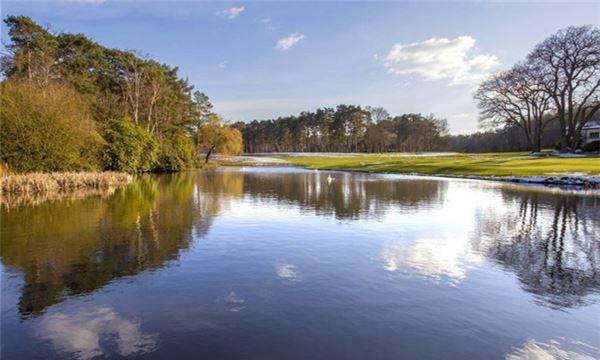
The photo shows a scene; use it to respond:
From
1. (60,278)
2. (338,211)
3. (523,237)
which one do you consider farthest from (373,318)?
(338,211)

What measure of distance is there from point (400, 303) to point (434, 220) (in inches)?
337

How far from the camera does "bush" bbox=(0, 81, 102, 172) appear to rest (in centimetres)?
2361

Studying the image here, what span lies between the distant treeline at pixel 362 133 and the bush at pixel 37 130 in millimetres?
98095

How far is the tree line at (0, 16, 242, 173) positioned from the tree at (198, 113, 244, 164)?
0.23 meters

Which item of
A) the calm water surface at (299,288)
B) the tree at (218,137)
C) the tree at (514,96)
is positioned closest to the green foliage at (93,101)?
the tree at (218,137)

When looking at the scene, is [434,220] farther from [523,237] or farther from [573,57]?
[573,57]

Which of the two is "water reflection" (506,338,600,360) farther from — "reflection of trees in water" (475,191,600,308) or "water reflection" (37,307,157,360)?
"water reflection" (37,307,157,360)

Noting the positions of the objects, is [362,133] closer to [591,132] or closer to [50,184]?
[591,132]

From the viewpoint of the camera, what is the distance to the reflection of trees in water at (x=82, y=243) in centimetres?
703

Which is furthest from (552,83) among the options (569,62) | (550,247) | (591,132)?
(550,247)

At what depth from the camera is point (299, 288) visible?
682cm

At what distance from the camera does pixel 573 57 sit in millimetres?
50406

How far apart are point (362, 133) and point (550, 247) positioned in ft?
375

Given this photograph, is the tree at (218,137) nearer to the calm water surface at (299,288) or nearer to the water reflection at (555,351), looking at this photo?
the calm water surface at (299,288)
